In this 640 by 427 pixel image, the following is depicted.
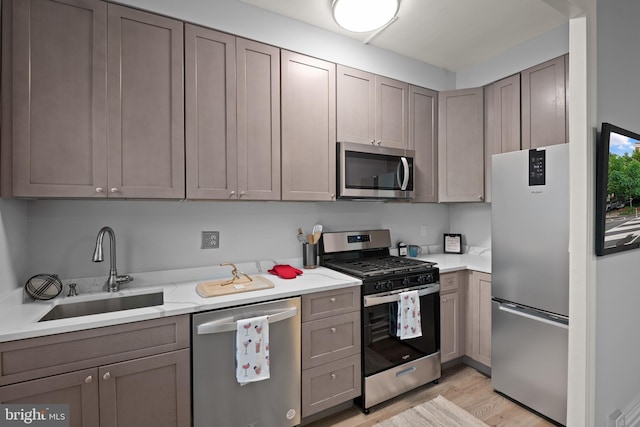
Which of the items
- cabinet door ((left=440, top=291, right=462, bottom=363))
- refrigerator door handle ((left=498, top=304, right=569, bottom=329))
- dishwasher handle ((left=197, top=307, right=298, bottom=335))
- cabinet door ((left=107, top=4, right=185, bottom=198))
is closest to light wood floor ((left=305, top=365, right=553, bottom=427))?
cabinet door ((left=440, top=291, right=462, bottom=363))

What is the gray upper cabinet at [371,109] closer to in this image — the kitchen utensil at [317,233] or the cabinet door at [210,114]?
the kitchen utensil at [317,233]

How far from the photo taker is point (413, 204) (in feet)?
10.3

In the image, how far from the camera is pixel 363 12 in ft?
6.47

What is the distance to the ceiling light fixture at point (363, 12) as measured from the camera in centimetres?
191

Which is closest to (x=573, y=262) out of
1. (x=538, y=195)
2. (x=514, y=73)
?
(x=538, y=195)

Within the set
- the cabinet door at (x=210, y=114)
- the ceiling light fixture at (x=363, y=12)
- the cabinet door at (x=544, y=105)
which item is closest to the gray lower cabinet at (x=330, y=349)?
the cabinet door at (x=210, y=114)

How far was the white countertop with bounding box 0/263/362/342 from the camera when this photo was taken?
1286 millimetres

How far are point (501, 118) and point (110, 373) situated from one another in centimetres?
324

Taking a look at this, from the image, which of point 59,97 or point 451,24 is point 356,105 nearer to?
point 451,24

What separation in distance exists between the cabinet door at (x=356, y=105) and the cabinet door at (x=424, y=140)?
0.46 metres

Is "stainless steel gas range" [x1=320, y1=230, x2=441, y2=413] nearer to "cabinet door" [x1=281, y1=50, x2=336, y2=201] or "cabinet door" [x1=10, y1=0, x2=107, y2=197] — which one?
"cabinet door" [x1=281, y1=50, x2=336, y2=201]

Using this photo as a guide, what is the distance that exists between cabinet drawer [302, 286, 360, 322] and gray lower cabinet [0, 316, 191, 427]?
26.9 inches

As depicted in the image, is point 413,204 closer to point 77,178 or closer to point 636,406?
point 636,406

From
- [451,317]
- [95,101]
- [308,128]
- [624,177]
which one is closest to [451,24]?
[308,128]
